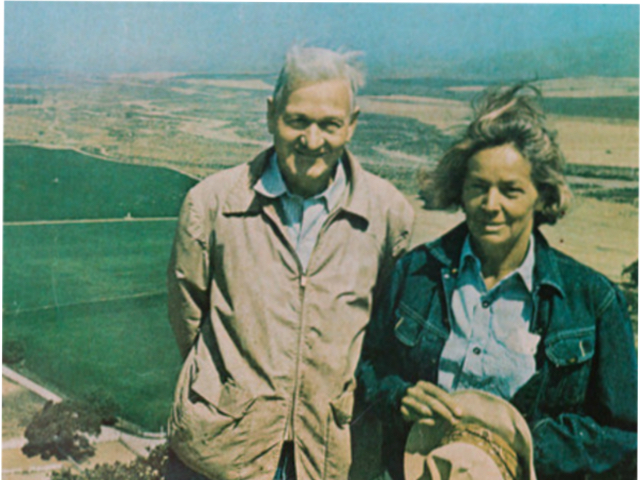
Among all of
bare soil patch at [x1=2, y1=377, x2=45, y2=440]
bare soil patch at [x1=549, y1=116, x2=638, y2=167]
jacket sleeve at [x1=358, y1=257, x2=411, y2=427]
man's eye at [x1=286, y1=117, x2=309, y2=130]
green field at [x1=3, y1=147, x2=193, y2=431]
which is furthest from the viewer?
bare soil patch at [x1=2, y1=377, x2=45, y2=440]

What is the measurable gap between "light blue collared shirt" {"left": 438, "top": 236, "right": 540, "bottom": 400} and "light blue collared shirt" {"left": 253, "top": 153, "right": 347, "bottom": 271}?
67 cm

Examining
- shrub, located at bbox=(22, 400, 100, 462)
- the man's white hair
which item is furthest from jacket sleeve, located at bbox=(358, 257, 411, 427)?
shrub, located at bbox=(22, 400, 100, 462)

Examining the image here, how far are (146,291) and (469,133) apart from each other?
171 cm

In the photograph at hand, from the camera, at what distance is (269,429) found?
3.67 metres

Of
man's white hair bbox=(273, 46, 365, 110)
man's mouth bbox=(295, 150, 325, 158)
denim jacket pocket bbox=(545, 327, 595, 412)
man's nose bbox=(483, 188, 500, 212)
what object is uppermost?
man's white hair bbox=(273, 46, 365, 110)

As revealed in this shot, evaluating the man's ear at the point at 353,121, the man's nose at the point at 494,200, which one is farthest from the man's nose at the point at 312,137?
the man's nose at the point at 494,200

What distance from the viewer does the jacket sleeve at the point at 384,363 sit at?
371 cm

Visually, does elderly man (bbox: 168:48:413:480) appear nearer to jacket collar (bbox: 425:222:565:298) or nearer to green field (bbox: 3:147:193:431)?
jacket collar (bbox: 425:222:565:298)

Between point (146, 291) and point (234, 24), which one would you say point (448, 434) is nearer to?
point (146, 291)

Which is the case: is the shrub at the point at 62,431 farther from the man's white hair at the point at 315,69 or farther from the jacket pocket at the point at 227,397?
the man's white hair at the point at 315,69

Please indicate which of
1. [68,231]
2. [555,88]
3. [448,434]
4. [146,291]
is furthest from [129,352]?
[555,88]

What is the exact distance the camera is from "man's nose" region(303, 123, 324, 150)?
3.59 metres

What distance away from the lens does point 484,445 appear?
3535mm

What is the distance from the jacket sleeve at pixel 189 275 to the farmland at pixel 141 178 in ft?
0.69
